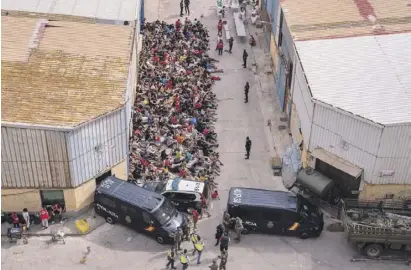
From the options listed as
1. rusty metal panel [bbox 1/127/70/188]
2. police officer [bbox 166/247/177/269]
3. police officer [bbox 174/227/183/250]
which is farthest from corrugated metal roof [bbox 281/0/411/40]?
rusty metal panel [bbox 1/127/70/188]

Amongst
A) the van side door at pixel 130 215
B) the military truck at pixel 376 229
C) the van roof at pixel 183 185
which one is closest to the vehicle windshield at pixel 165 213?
the van side door at pixel 130 215

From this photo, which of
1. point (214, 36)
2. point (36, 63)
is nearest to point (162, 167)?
point (36, 63)

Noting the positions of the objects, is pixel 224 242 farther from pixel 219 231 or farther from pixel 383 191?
pixel 383 191

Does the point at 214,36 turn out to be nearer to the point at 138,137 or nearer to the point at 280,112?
the point at 280,112

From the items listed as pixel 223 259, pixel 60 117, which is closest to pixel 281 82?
pixel 223 259

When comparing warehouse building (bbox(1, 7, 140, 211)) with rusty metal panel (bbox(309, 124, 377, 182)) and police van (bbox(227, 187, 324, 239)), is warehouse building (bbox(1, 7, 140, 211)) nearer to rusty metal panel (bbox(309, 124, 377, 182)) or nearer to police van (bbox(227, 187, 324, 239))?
police van (bbox(227, 187, 324, 239))
